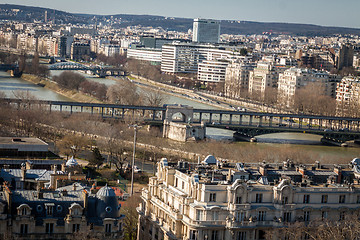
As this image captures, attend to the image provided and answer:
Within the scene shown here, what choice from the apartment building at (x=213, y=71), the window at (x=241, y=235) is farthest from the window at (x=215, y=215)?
the apartment building at (x=213, y=71)

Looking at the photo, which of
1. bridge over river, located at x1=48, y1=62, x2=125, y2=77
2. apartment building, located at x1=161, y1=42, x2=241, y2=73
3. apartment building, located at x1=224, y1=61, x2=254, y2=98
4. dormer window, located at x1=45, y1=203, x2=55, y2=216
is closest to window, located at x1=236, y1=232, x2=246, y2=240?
dormer window, located at x1=45, y1=203, x2=55, y2=216

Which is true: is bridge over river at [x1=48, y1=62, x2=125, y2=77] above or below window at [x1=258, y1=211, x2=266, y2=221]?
below

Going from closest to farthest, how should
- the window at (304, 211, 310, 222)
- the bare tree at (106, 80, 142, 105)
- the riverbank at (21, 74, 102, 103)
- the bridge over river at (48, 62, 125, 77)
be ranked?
1. the window at (304, 211, 310, 222)
2. the bare tree at (106, 80, 142, 105)
3. the riverbank at (21, 74, 102, 103)
4. the bridge over river at (48, 62, 125, 77)

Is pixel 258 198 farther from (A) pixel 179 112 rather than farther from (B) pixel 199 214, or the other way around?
(A) pixel 179 112

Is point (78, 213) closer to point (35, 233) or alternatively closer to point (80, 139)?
point (35, 233)

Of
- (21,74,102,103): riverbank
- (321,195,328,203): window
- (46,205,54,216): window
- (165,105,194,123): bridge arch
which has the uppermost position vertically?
(321,195,328,203): window

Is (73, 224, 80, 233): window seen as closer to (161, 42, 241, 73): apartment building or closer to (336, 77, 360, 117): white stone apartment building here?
(336, 77, 360, 117): white stone apartment building

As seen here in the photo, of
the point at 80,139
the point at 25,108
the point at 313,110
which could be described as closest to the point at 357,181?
the point at 80,139

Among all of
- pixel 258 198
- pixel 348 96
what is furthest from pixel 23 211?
pixel 348 96
